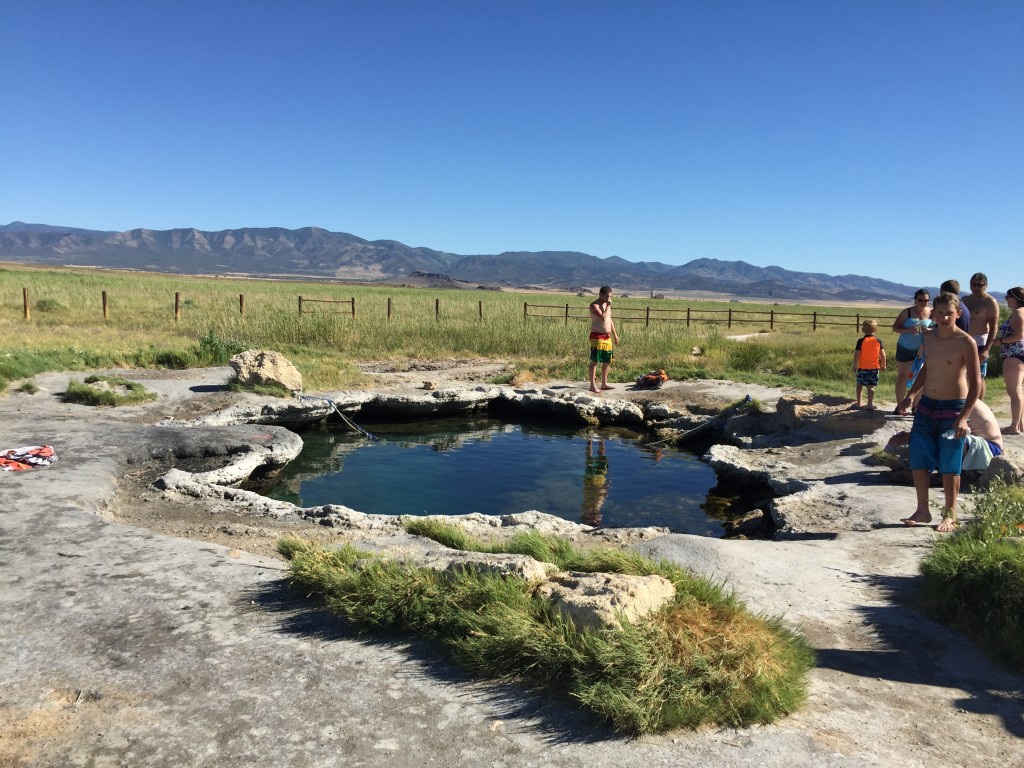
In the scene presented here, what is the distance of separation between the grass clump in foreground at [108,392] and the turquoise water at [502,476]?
8.04ft

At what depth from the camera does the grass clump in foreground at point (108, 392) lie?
1079 centimetres

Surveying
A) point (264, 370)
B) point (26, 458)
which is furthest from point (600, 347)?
point (26, 458)

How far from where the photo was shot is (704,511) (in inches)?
343

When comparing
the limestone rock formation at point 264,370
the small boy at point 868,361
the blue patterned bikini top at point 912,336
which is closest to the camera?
the blue patterned bikini top at point 912,336

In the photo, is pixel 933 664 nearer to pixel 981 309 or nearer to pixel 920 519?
pixel 920 519

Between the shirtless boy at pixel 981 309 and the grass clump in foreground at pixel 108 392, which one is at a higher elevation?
the shirtless boy at pixel 981 309

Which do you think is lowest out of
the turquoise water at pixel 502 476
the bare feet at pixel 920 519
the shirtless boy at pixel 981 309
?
the turquoise water at pixel 502 476

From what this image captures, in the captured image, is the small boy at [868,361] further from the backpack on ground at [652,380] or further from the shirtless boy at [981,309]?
the backpack on ground at [652,380]

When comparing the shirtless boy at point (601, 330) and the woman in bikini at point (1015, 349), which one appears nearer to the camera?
the woman in bikini at point (1015, 349)

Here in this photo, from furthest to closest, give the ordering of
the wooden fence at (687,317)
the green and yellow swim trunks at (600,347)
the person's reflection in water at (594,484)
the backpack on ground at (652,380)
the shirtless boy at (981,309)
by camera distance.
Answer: the wooden fence at (687,317) → the backpack on ground at (652,380) → the green and yellow swim trunks at (600,347) → the person's reflection in water at (594,484) → the shirtless boy at (981,309)

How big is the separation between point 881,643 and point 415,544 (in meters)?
2.97

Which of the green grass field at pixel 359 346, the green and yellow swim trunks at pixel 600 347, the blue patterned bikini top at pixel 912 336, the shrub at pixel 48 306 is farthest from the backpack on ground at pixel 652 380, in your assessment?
the shrub at pixel 48 306

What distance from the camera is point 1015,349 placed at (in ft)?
27.1

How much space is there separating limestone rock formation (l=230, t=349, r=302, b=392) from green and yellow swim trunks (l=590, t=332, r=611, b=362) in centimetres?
506
